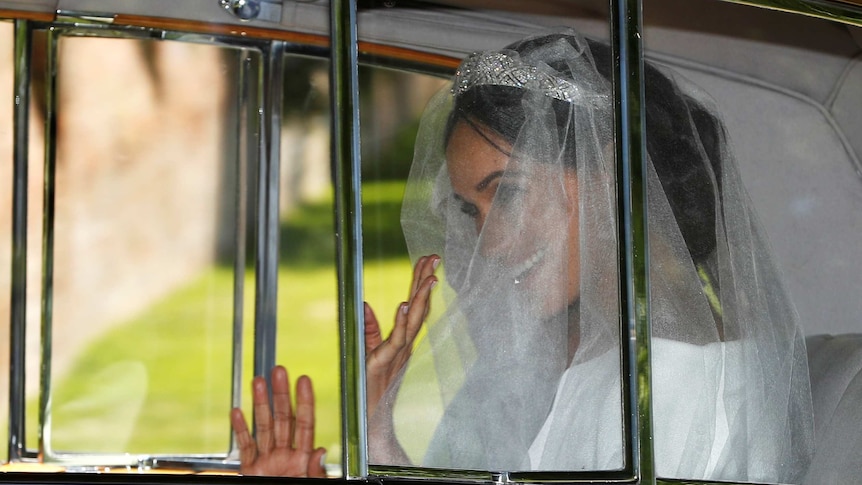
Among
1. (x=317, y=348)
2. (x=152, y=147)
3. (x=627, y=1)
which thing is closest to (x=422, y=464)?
(x=627, y=1)

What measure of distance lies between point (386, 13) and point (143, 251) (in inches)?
41.0

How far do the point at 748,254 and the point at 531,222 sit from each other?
364 mm

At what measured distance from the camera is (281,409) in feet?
7.82

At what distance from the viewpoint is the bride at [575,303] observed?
152cm

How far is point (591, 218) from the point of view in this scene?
59.9 inches

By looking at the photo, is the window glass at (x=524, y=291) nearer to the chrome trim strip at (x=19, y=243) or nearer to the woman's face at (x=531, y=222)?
the woman's face at (x=531, y=222)

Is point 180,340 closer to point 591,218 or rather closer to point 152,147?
point 152,147

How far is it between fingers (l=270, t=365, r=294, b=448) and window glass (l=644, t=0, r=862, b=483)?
1060 millimetres

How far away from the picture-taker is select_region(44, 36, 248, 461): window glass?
2352 mm

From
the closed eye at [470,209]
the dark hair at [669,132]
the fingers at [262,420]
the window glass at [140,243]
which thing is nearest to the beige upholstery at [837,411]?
the dark hair at [669,132]

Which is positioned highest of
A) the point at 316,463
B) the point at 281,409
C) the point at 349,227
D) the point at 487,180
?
the point at 487,180

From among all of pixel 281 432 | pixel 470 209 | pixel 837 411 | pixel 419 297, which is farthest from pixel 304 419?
pixel 837 411

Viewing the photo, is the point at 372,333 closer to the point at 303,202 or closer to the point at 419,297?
the point at 419,297

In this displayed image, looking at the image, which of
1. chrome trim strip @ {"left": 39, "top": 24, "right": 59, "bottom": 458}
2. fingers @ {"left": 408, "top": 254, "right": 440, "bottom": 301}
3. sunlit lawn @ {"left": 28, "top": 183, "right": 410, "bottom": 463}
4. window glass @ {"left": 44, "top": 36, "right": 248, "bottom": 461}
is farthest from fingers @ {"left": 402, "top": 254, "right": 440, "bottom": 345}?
chrome trim strip @ {"left": 39, "top": 24, "right": 59, "bottom": 458}
